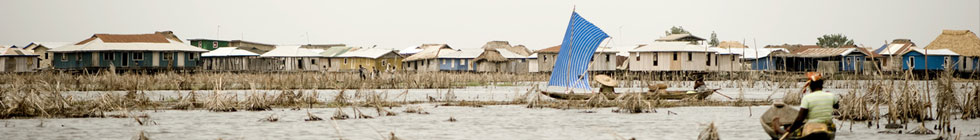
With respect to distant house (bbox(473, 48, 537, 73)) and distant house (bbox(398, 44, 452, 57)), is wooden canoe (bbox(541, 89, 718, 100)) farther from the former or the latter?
distant house (bbox(398, 44, 452, 57))

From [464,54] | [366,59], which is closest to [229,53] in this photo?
[366,59]

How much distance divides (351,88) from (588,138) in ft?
61.4

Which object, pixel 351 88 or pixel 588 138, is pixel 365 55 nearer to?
pixel 351 88

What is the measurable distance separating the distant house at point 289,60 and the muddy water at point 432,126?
49.0 metres

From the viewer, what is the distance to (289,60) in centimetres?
6819

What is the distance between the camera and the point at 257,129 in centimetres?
1370

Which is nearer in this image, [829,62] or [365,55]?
[829,62]

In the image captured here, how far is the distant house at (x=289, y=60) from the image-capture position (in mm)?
66000

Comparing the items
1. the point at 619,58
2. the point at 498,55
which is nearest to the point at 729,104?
the point at 619,58

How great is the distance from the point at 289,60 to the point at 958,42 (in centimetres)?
4386

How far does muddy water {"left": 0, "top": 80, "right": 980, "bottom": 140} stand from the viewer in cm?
1284

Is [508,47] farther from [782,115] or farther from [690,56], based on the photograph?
[782,115]

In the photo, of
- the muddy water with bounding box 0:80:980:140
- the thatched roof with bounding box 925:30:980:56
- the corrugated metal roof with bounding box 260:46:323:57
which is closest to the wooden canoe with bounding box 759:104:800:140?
the muddy water with bounding box 0:80:980:140

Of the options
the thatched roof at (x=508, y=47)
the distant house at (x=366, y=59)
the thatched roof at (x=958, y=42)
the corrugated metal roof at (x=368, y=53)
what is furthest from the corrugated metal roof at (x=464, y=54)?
the thatched roof at (x=958, y=42)
